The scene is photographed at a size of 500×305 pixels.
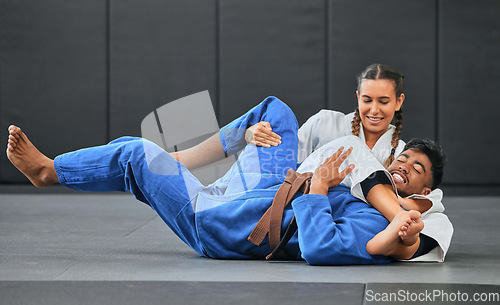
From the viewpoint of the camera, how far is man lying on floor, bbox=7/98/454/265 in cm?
222

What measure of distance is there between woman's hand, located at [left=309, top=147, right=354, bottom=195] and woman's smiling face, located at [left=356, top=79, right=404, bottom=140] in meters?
0.51

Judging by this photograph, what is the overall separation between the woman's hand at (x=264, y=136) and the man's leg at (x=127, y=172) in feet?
0.91

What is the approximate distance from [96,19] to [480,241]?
389 cm

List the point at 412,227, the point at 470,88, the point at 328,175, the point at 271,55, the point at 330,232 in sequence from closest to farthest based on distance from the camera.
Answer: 1. the point at 412,227
2. the point at 330,232
3. the point at 328,175
4. the point at 470,88
5. the point at 271,55

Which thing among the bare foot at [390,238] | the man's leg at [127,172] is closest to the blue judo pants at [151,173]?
the man's leg at [127,172]

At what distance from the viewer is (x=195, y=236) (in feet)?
7.97

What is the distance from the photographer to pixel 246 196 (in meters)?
2.36

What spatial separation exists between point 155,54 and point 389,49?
76.7 inches

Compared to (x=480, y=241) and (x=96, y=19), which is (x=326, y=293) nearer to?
(x=480, y=241)

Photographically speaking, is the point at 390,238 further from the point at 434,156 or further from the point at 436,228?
the point at 434,156

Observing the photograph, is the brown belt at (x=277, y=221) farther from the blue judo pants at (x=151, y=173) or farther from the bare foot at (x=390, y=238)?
the bare foot at (x=390, y=238)

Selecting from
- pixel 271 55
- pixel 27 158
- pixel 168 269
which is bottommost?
pixel 168 269

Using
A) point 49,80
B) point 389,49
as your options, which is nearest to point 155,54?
point 49,80

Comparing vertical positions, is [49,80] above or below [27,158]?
above
